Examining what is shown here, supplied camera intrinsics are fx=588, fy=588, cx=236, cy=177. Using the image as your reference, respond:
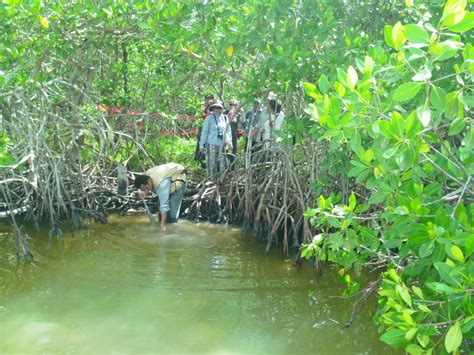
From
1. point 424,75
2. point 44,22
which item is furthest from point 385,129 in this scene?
point 44,22

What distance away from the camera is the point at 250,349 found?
358 cm

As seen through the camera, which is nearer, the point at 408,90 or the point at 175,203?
the point at 408,90

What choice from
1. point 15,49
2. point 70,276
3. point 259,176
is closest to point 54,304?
point 70,276

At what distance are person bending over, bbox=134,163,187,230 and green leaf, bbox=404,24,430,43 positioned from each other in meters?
4.52

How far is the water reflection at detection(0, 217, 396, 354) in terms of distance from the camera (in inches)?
143

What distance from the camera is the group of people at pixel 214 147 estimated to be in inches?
239

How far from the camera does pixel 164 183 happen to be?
20.1 ft

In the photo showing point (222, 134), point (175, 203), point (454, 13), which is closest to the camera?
point (454, 13)

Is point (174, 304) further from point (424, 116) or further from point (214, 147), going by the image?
point (214, 147)

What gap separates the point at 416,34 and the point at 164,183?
4.61 m

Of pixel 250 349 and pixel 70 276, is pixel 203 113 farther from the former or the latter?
pixel 250 349

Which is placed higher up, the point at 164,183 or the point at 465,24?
the point at 465,24

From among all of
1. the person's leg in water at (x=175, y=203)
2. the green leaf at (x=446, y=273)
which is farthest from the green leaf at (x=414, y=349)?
the person's leg in water at (x=175, y=203)

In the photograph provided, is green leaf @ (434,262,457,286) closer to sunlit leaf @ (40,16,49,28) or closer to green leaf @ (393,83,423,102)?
green leaf @ (393,83,423,102)
